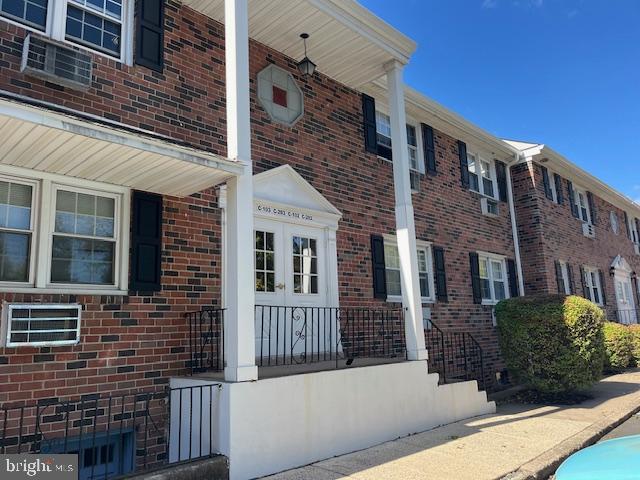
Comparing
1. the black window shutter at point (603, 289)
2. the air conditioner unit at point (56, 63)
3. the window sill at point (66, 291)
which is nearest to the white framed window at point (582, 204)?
the black window shutter at point (603, 289)

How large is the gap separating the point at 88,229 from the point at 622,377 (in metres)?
12.6

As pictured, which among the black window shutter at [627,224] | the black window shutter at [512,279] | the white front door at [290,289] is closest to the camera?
the white front door at [290,289]

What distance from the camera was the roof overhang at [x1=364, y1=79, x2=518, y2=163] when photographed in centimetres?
1013

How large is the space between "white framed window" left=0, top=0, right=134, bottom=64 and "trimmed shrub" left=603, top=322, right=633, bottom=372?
12813 mm

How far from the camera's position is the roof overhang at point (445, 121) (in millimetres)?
10128

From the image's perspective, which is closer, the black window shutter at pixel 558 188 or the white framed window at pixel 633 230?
the black window shutter at pixel 558 188

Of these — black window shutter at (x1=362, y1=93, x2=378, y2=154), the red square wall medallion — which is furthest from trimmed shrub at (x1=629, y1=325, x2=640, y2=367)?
the red square wall medallion

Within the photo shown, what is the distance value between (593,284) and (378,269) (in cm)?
1134

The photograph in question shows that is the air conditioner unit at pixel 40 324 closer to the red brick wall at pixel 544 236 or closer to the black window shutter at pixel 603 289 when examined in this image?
the red brick wall at pixel 544 236

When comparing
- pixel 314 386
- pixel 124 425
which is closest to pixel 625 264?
pixel 314 386

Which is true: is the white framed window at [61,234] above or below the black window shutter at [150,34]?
below

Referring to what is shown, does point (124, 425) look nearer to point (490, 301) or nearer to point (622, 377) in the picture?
point (490, 301)

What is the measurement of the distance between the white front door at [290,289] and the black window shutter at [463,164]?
5.30 m

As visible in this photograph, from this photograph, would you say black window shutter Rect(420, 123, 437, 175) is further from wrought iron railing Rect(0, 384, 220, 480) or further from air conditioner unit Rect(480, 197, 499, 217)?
wrought iron railing Rect(0, 384, 220, 480)
